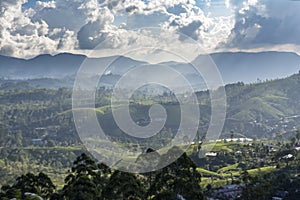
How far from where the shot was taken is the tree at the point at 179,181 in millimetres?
28672

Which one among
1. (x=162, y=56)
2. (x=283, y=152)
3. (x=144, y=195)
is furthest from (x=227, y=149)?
(x=144, y=195)

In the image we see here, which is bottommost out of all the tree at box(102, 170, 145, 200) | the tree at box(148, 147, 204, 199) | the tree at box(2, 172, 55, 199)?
the tree at box(2, 172, 55, 199)

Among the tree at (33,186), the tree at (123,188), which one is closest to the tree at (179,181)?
the tree at (123,188)

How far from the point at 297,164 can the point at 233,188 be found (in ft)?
77.4

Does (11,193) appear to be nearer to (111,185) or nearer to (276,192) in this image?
(111,185)

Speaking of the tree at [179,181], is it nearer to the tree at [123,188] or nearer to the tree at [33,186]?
the tree at [123,188]

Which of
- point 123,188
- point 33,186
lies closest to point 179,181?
point 123,188

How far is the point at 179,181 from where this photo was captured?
94.3 ft

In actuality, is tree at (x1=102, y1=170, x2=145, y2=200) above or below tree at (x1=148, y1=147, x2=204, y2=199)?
below

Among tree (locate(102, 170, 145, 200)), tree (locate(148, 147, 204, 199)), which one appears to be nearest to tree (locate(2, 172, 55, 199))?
tree (locate(102, 170, 145, 200))

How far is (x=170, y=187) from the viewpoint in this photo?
28.9m

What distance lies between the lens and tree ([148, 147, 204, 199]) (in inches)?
1129

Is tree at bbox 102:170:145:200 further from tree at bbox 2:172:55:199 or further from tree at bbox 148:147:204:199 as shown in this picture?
tree at bbox 2:172:55:199

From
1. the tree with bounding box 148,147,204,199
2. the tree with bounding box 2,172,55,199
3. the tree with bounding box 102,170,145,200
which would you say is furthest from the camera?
the tree with bounding box 2,172,55,199
